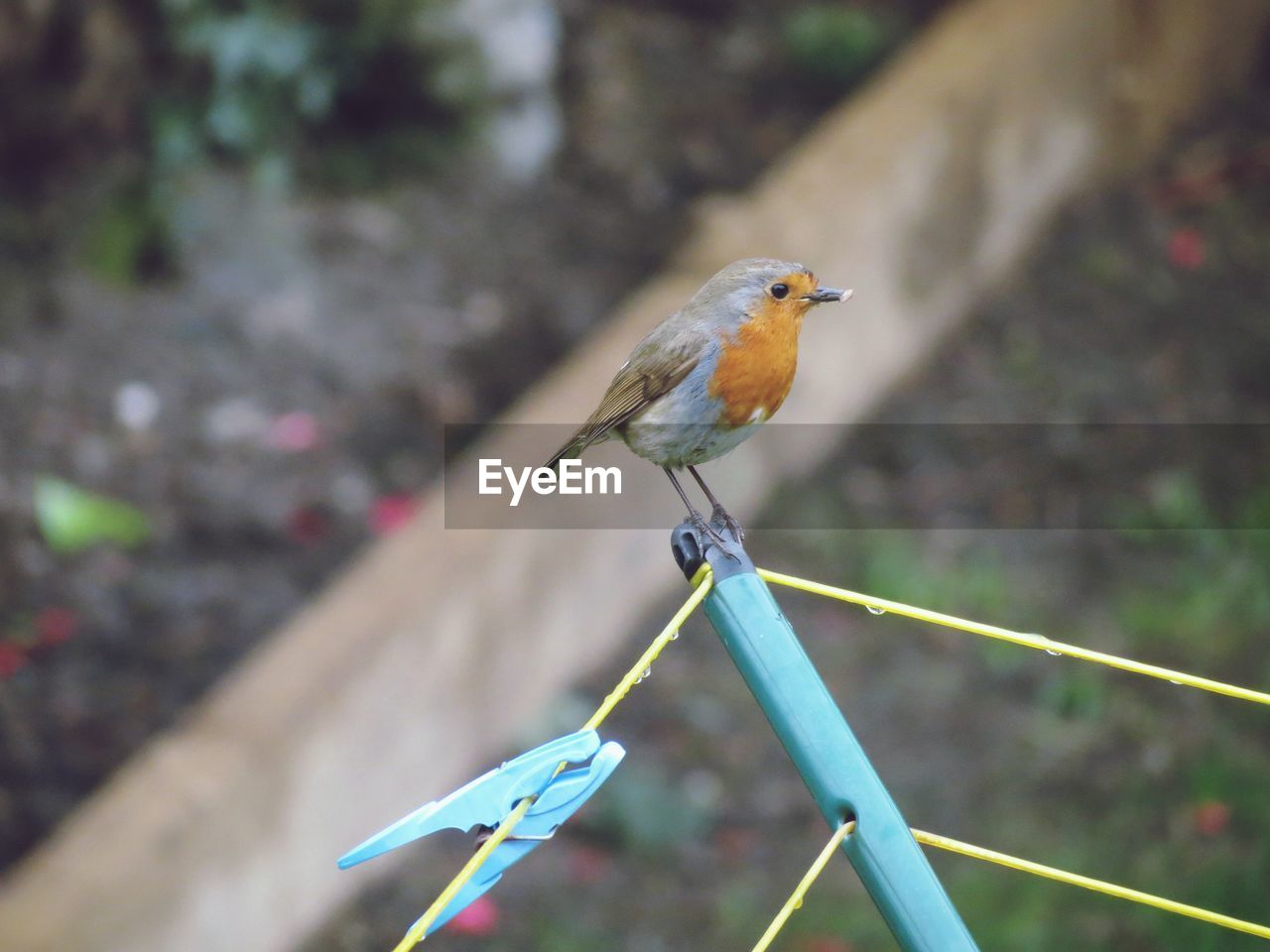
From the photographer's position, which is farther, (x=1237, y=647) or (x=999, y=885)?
(x=1237, y=647)

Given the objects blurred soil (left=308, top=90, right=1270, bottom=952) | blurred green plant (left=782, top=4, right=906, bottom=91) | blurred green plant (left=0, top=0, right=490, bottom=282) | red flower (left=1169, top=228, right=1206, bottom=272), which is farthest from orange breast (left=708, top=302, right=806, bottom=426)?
blurred green plant (left=782, top=4, right=906, bottom=91)

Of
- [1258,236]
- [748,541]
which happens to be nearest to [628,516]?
[748,541]

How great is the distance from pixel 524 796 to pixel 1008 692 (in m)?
2.36

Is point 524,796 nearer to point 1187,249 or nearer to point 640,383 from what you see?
point 640,383

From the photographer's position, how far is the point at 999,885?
271 cm

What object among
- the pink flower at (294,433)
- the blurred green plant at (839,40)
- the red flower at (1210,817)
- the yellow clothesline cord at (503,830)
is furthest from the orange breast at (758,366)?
the blurred green plant at (839,40)

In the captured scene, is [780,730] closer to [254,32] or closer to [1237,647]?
[1237,647]

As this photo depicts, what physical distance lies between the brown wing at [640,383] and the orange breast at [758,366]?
0.04 metres

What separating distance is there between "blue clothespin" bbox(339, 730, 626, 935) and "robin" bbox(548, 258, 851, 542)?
19 centimetres

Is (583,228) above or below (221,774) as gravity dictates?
above

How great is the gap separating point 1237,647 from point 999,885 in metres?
0.83

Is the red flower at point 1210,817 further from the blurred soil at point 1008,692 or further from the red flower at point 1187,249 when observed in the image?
the red flower at point 1187,249

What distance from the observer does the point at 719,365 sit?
1.12 metres

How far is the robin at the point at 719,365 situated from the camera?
1079 millimetres
